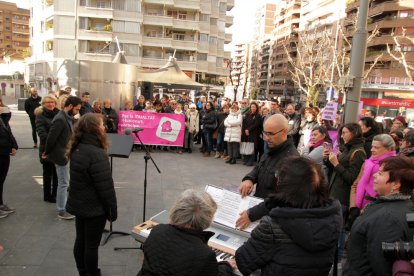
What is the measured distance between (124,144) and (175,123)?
6941mm

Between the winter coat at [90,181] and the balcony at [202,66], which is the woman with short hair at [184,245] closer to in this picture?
the winter coat at [90,181]

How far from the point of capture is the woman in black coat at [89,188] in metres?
3.44

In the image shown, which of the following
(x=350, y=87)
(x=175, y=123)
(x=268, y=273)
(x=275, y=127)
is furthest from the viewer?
Result: (x=175, y=123)

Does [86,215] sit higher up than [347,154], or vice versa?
[347,154]

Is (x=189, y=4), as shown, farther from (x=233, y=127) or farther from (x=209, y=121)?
(x=233, y=127)

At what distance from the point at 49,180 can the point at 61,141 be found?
120cm

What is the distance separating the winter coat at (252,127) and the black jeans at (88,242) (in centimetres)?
734

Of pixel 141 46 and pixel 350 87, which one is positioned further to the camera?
pixel 141 46

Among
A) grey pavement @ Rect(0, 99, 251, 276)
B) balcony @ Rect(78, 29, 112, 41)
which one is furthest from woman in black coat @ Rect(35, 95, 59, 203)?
balcony @ Rect(78, 29, 112, 41)

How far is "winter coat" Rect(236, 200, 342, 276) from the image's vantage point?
1.89 metres

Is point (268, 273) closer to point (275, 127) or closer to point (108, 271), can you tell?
point (275, 127)

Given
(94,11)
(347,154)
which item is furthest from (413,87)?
(347,154)

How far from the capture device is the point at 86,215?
3438 mm

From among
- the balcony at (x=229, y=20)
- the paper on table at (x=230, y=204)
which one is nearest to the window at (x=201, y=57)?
the balcony at (x=229, y=20)
